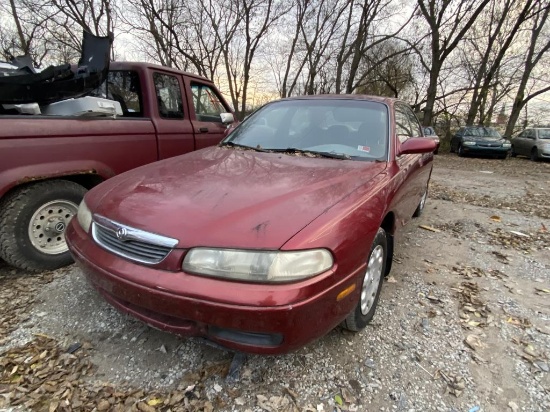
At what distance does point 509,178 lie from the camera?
365 inches

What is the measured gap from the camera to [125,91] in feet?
12.2

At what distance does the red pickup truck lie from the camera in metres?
2.61

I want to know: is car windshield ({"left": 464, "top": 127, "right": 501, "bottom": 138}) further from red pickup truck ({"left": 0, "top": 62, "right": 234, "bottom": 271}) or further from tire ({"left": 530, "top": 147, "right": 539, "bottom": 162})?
red pickup truck ({"left": 0, "top": 62, "right": 234, "bottom": 271})

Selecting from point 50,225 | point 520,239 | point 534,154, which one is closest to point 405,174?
point 520,239

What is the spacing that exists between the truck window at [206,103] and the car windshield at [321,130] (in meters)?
1.16

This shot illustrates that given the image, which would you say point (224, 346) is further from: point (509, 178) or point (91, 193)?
point (509, 178)

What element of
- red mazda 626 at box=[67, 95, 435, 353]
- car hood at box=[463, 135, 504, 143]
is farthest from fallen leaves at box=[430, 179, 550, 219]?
car hood at box=[463, 135, 504, 143]

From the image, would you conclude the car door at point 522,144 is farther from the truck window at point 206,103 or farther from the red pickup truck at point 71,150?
the red pickup truck at point 71,150

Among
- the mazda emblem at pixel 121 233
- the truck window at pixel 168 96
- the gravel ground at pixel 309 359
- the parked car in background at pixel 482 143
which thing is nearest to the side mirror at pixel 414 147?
the gravel ground at pixel 309 359

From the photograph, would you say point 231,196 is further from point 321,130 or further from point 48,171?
point 48,171

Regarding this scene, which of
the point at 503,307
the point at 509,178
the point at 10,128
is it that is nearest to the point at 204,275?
the point at 10,128

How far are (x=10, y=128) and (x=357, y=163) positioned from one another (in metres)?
2.54

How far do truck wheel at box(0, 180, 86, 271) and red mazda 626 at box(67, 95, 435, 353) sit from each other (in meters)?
0.82

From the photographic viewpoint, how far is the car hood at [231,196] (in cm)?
165
